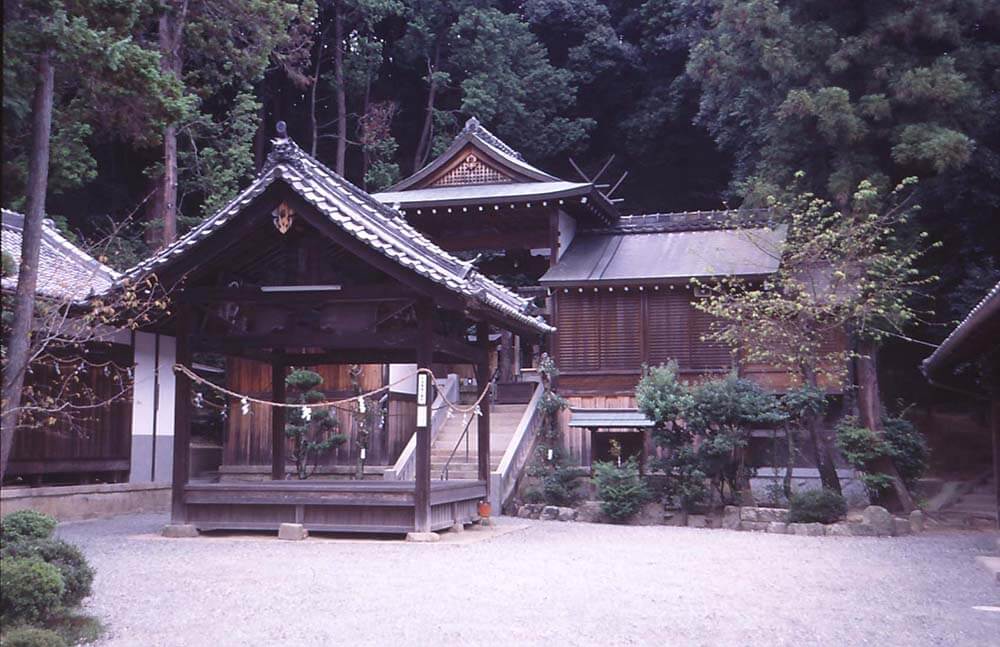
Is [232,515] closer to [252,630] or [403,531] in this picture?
[403,531]

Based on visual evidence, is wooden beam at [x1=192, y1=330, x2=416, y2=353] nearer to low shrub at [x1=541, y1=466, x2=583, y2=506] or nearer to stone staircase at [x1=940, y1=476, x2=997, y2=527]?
low shrub at [x1=541, y1=466, x2=583, y2=506]

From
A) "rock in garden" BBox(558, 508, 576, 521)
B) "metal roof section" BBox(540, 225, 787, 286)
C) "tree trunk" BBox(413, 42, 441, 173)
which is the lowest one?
"rock in garden" BBox(558, 508, 576, 521)

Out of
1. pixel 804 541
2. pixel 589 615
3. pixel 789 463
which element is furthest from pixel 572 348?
pixel 589 615

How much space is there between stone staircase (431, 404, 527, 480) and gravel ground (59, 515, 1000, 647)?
5.93 m

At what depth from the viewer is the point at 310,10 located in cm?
2445

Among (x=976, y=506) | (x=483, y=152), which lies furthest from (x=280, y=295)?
(x=976, y=506)

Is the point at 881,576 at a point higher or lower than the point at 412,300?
lower

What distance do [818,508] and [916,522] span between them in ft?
6.94

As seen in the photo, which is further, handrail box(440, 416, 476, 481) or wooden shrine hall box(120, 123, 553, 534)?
handrail box(440, 416, 476, 481)

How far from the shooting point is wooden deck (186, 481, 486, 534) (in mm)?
13344

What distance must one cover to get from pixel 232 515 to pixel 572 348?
37.8ft

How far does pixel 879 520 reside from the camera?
1638 centimetres

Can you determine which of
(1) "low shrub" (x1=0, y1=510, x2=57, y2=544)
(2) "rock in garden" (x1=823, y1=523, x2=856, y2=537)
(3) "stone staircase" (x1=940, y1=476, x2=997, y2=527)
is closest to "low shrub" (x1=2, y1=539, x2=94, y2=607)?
(1) "low shrub" (x1=0, y1=510, x2=57, y2=544)

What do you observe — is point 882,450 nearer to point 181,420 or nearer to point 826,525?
point 826,525
